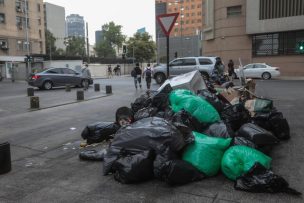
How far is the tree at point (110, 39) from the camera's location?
321ft

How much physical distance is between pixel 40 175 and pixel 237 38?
3486cm

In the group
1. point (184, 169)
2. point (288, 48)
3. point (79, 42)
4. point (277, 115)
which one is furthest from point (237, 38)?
point (79, 42)

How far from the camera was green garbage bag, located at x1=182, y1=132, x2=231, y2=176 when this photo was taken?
463cm

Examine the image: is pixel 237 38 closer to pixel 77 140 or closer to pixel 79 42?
pixel 77 140

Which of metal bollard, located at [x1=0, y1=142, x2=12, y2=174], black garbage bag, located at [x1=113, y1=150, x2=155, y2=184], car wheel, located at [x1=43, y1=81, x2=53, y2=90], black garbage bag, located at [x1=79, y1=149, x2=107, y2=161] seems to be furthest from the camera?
car wheel, located at [x1=43, y1=81, x2=53, y2=90]

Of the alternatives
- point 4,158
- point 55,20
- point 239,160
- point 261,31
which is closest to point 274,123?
point 239,160

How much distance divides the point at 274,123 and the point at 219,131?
4.64 feet

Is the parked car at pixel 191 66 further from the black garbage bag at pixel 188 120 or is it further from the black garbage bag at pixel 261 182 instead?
the black garbage bag at pixel 261 182

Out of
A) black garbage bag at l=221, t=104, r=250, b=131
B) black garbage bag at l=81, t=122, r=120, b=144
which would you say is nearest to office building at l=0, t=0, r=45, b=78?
black garbage bag at l=81, t=122, r=120, b=144

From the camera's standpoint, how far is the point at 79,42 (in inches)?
4210

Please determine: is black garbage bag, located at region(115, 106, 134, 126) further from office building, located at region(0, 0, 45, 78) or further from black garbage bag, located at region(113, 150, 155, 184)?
office building, located at region(0, 0, 45, 78)

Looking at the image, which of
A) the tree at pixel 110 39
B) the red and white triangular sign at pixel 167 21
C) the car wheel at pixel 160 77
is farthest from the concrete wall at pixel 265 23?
the tree at pixel 110 39

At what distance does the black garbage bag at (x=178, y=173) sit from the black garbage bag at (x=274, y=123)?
2359mm

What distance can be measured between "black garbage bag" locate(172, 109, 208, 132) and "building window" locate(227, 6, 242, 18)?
34.0 metres
